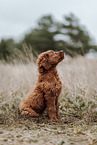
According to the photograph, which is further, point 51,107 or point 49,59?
point 51,107

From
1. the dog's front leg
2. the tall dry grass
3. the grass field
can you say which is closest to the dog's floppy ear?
the dog's front leg

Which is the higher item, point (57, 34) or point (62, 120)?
point (57, 34)

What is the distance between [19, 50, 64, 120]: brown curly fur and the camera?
8.95ft

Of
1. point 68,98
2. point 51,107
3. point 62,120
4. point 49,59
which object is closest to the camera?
point 49,59

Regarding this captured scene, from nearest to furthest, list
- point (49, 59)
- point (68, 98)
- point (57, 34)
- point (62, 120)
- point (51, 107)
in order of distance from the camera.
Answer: point (49, 59)
point (51, 107)
point (62, 120)
point (68, 98)
point (57, 34)

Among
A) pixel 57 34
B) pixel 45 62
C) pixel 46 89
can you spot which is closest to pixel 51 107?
pixel 46 89

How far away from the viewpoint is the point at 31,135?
240 cm

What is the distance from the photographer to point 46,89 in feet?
9.16

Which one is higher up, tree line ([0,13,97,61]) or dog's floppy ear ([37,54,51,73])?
tree line ([0,13,97,61])

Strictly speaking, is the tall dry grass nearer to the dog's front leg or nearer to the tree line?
the dog's front leg

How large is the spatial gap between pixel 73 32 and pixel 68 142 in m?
18.2

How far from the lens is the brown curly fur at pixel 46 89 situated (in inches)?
107

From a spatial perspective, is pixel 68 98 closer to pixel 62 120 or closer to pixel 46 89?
pixel 62 120

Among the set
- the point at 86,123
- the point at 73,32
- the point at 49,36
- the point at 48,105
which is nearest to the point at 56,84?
the point at 48,105
